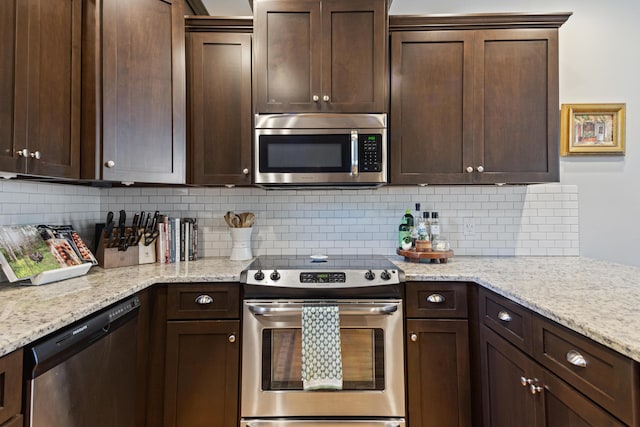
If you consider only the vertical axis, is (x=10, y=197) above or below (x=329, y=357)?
above

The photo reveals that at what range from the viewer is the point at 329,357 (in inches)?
62.2

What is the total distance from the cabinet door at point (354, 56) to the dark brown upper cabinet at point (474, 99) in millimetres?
121

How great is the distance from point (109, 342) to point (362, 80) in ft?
5.88

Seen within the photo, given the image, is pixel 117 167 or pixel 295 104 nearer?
pixel 117 167

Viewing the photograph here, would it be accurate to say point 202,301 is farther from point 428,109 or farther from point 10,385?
point 428,109

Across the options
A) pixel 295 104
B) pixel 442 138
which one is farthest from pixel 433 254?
pixel 295 104

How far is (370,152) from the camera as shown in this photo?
6.16 feet

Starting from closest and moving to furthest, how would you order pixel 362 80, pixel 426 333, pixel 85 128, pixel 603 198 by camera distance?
pixel 85 128
pixel 426 333
pixel 362 80
pixel 603 198

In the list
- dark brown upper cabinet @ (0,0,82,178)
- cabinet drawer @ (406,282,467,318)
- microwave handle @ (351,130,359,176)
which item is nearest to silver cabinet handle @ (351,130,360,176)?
microwave handle @ (351,130,359,176)

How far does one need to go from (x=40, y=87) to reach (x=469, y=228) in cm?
249

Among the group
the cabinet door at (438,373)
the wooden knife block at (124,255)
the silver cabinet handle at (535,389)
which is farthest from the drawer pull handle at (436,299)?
the wooden knife block at (124,255)

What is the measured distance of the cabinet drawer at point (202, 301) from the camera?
5.40ft

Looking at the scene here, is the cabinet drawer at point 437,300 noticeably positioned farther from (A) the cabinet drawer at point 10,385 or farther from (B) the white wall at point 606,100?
(A) the cabinet drawer at point 10,385

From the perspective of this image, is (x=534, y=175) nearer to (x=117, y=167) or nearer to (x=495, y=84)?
(x=495, y=84)
